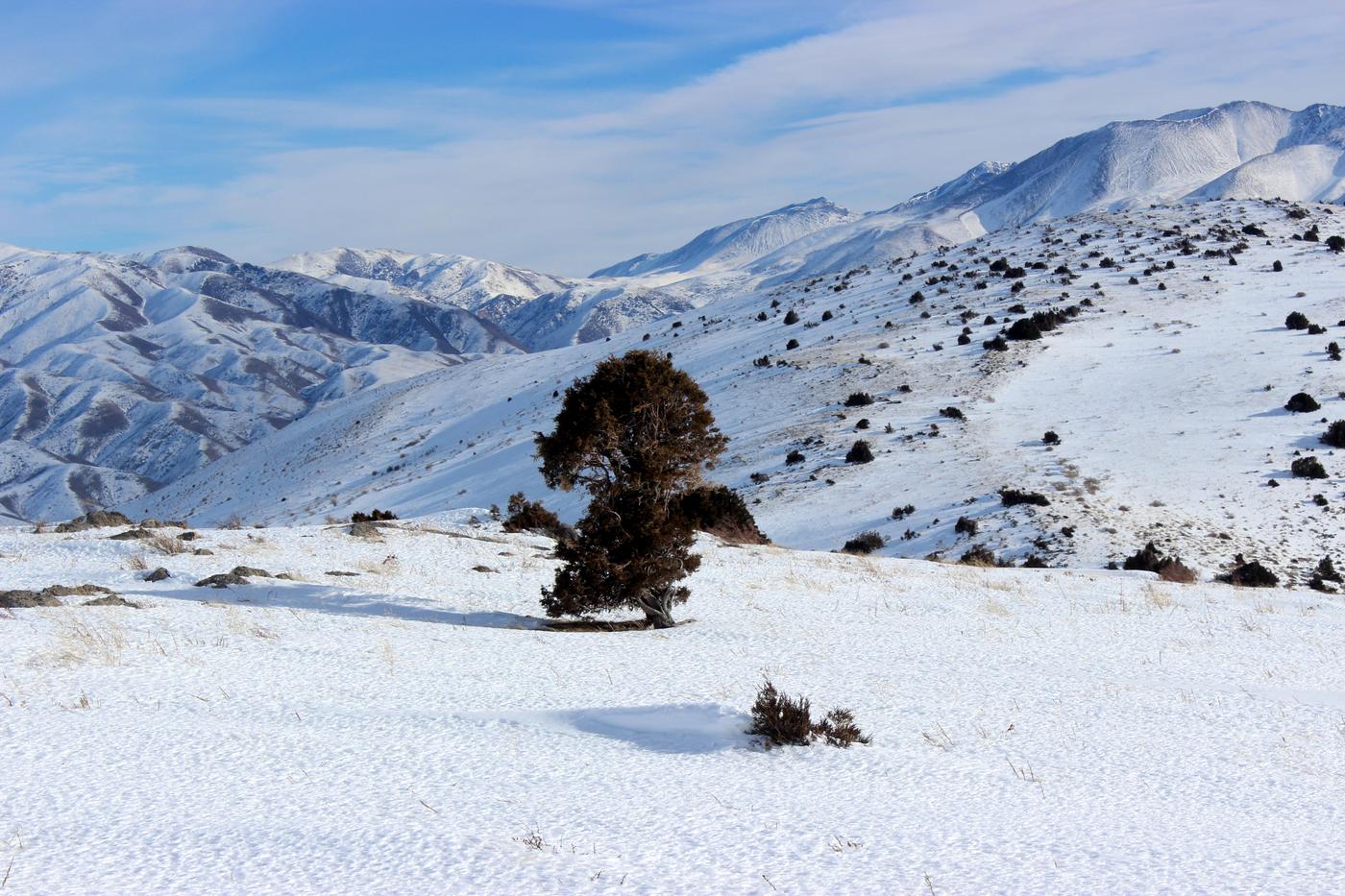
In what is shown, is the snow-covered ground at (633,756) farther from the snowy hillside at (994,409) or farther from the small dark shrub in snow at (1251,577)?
the snowy hillside at (994,409)

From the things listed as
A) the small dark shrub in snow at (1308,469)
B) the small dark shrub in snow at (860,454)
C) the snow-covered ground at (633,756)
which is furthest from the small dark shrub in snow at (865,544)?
the snow-covered ground at (633,756)

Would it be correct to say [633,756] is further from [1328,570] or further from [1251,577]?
[1328,570]

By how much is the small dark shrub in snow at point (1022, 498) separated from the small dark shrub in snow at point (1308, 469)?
792cm

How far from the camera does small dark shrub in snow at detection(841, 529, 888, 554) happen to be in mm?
25594

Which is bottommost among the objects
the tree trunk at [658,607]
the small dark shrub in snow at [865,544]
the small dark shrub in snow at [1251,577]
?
the small dark shrub in snow at [1251,577]

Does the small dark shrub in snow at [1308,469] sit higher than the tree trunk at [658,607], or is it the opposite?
the tree trunk at [658,607]

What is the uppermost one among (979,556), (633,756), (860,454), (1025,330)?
(1025,330)

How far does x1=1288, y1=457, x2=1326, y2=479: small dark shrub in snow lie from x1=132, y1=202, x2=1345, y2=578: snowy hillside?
0.29 meters

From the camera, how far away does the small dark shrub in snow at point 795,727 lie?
6453 millimetres

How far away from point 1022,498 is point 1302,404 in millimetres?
13483

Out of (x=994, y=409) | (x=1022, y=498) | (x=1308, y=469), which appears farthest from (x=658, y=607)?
(x=994, y=409)

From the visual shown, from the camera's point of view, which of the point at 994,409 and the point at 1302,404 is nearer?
the point at 1302,404

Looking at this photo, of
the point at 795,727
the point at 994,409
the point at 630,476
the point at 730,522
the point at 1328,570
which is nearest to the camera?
the point at 795,727

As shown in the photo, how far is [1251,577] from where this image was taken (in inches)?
808
